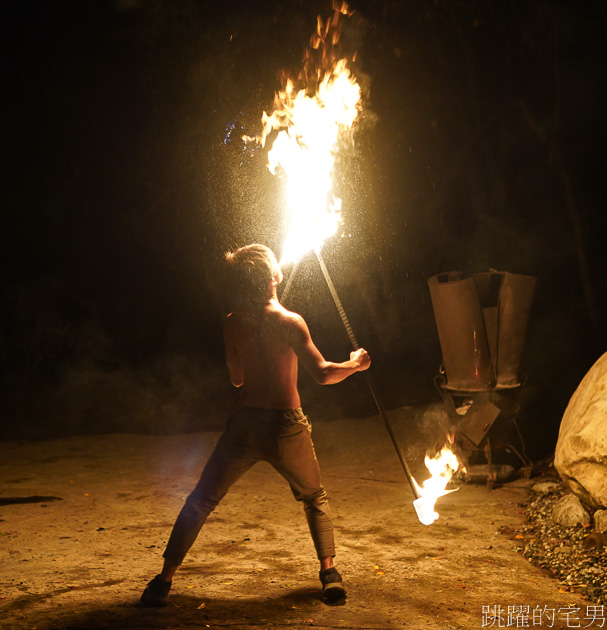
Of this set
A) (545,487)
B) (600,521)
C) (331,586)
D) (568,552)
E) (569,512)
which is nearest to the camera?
(331,586)

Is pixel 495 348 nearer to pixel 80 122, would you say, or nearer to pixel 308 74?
pixel 308 74

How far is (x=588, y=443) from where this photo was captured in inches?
207

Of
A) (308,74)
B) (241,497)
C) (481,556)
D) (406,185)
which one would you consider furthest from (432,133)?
(481,556)

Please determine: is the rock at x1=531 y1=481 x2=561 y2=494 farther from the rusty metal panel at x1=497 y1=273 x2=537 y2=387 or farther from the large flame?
the large flame

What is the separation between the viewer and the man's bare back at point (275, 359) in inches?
155

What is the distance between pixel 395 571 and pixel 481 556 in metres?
0.78

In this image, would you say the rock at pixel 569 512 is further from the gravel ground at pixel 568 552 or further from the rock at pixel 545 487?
the rock at pixel 545 487

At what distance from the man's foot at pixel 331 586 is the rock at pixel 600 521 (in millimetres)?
2255

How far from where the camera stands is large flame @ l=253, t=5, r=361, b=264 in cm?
509

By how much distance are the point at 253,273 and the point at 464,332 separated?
384 centimetres

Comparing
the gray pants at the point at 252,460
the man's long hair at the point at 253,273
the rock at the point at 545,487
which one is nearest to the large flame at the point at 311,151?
the man's long hair at the point at 253,273

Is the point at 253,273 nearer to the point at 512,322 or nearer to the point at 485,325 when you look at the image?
the point at 485,325

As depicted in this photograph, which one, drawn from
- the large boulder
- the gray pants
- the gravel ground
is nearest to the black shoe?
the gray pants

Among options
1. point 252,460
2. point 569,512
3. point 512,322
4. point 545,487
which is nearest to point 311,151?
point 252,460
